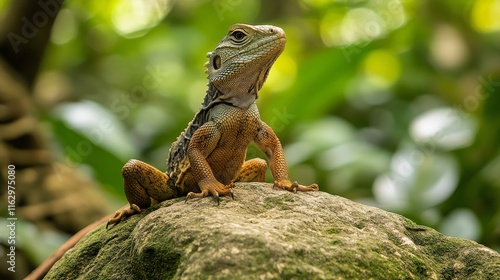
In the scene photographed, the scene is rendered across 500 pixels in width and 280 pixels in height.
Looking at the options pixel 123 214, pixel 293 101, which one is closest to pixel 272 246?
pixel 123 214

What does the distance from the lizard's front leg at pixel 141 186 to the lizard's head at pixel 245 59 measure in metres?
0.87

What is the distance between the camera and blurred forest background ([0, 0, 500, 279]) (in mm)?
7852

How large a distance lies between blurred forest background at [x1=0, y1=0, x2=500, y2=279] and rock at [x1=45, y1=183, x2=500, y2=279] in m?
2.79

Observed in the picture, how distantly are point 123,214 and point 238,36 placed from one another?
165 cm

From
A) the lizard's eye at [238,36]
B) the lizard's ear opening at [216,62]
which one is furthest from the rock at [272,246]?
the lizard's eye at [238,36]

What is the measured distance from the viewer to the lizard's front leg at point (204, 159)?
4.46 m

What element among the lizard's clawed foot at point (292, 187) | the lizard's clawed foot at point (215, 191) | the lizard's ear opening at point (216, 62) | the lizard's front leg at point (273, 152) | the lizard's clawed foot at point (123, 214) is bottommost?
the lizard's clawed foot at point (123, 214)

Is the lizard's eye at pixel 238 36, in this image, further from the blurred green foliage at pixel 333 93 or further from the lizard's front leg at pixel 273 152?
the blurred green foliage at pixel 333 93

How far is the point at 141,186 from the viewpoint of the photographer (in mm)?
5141

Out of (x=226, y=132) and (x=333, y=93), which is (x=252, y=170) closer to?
(x=226, y=132)

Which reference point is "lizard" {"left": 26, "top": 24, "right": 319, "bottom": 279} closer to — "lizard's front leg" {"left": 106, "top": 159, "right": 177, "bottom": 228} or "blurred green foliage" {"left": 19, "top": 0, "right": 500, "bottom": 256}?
"lizard's front leg" {"left": 106, "top": 159, "right": 177, "bottom": 228}

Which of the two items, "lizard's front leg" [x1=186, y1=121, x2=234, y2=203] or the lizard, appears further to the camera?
the lizard

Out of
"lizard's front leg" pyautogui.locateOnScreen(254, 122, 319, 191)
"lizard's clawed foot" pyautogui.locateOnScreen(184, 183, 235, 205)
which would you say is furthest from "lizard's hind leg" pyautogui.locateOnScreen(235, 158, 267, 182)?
"lizard's clawed foot" pyautogui.locateOnScreen(184, 183, 235, 205)

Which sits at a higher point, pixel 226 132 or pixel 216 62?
pixel 216 62
